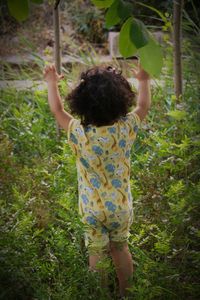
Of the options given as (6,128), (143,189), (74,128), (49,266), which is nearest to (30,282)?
(49,266)

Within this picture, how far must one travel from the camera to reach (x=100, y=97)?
258cm

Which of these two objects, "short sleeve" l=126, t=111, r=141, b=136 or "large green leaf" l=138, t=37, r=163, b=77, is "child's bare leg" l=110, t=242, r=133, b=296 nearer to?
"short sleeve" l=126, t=111, r=141, b=136

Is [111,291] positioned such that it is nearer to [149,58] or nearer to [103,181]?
[103,181]

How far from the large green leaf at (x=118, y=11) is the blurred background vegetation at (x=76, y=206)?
1.13m

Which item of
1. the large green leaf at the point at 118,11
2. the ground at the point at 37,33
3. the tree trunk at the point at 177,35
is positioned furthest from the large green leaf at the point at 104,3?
the ground at the point at 37,33

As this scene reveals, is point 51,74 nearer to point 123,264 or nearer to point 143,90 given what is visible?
point 143,90

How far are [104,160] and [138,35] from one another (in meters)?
1.39

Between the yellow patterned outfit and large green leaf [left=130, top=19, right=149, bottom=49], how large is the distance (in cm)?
134

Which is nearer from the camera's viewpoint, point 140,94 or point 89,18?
point 140,94

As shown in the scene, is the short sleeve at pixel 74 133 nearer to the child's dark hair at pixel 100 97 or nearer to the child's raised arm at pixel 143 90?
the child's dark hair at pixel 100 97

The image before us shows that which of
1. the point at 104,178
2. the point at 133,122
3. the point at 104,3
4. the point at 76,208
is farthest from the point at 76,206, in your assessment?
the point at 104,3

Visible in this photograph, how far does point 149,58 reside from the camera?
1.24m

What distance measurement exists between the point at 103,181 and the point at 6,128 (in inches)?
69.6

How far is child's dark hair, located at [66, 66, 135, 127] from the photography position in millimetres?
2578
